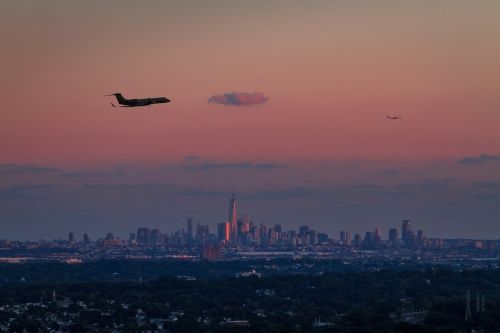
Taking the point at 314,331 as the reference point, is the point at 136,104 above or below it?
above

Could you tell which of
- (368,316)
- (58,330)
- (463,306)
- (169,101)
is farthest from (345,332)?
(169,101)

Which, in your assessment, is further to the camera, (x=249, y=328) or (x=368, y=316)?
(x=368, y=316)

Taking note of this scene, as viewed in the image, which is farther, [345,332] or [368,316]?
[368,316]

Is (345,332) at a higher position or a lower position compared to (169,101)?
lower

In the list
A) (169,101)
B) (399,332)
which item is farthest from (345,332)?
(169,101)

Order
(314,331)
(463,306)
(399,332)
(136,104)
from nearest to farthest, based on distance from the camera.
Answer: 1. (136,104)
2. (399,332)
3. (314,331)
4. (463,306)


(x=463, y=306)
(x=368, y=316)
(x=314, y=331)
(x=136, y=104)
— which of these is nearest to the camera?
(x=136, y=104)

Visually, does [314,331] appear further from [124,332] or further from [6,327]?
[6,327]

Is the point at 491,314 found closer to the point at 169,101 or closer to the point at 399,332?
the point at 399,332

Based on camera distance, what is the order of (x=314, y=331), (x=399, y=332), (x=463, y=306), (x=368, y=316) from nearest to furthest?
(x=399, y=332), (x=314, y=331), (x=368, y=316), (x=463, y=306)
